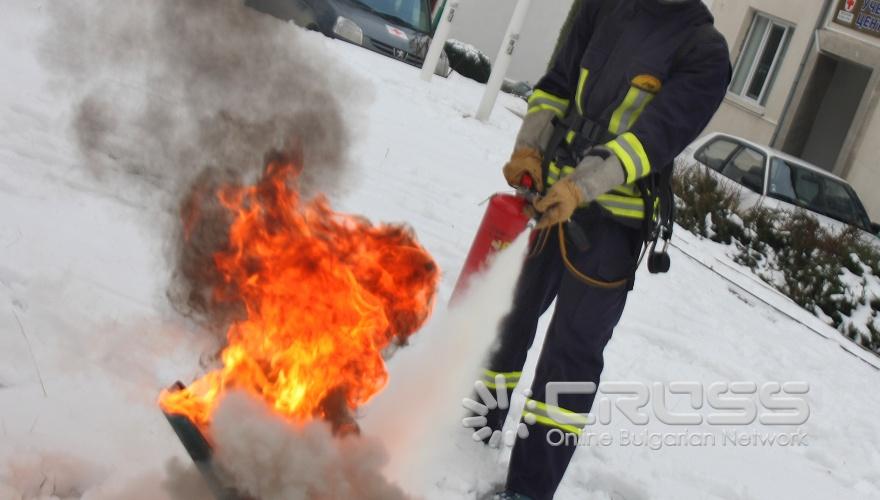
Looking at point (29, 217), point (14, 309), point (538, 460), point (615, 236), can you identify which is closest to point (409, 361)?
point (538, 460)

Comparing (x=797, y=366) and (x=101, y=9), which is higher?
(x=101, y=9)

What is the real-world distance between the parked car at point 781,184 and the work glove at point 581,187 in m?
8.47

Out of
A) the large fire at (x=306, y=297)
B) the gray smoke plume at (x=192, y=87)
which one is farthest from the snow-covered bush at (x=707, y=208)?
the large fire at (x=306, y=297)

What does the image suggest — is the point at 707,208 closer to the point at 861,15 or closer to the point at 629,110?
the point at 629,110

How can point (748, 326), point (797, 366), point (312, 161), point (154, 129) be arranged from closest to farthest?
point (312, 161)
point (154, 129)
point (797, 366)
point (748, 326)

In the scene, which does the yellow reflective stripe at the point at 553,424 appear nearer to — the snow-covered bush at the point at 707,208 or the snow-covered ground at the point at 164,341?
the snow-covered ground at the point at 164,341

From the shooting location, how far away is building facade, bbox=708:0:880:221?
16.7 metres

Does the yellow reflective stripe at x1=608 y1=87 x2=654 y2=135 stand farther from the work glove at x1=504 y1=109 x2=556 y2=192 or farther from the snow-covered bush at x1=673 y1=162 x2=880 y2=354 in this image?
the snow-covered bush at x1=673 y1=162 x2=880 y2=354

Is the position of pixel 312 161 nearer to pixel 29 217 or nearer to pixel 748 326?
pixel 29 217

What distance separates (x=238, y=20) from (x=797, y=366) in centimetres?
478

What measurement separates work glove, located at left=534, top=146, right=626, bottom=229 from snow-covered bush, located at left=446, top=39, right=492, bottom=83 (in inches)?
656

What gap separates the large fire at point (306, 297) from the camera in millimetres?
2828

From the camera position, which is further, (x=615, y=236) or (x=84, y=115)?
(x=84, y=115)

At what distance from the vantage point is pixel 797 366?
673 cm
